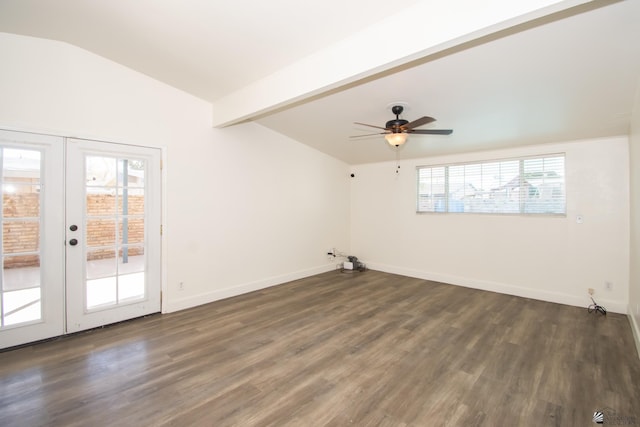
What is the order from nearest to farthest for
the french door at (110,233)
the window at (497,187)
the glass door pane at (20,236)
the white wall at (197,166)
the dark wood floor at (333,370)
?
the dark wood floor at (333,370), the glass door pane at (20,236), the white wall at (197,166), the french door at (110,233), the window at (497,187)

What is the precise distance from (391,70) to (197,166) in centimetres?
288

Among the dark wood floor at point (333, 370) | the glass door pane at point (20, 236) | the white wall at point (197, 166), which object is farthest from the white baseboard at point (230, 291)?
the glass door pane at point (20, 236)

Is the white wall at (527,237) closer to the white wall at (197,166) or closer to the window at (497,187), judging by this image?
the window at (497,187)

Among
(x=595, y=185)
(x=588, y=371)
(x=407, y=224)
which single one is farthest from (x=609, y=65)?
(x=407, y=224)

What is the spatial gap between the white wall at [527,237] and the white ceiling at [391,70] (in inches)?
23.2

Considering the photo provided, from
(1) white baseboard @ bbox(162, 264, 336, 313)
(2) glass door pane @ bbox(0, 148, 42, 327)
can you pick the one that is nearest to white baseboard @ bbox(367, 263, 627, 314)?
(1) white baseboard @ bbox(162, 264, 336, 313)

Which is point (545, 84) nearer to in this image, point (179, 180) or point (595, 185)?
point (595, 185)

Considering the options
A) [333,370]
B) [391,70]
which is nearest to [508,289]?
[333,370]

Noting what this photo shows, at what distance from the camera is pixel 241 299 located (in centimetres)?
442

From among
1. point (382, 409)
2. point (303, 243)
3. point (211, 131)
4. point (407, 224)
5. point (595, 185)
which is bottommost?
point (382, 409)

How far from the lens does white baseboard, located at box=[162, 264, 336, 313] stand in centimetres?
391

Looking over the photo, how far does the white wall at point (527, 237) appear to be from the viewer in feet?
12.9

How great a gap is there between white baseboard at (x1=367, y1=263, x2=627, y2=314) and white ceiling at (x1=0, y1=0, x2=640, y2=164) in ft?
7.61

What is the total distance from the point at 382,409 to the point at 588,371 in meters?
1.97
